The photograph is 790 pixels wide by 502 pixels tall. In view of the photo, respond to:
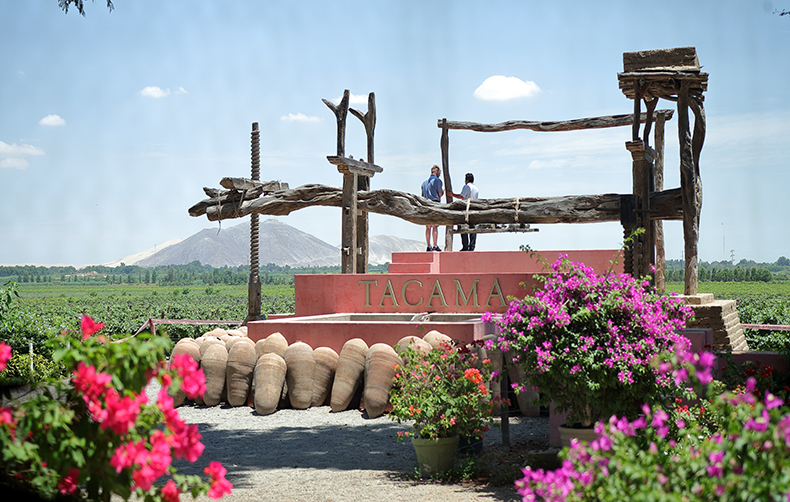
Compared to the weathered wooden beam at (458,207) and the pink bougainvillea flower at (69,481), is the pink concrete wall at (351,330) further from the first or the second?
the pink bougainvillea flower at (69,481)

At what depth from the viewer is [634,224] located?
38.2 ft

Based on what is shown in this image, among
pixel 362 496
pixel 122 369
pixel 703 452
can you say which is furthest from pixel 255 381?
pixel 703 452

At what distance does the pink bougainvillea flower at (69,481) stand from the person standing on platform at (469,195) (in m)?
11.9

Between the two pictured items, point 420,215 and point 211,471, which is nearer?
point 211,471

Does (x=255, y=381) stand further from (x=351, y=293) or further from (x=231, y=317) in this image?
(x=231, y=317)

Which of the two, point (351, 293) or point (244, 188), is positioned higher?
point (244, 188)

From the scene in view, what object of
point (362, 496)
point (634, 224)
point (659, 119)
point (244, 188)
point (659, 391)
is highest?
point (659, 119)

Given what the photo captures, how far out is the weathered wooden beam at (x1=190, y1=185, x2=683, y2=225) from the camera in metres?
11.9

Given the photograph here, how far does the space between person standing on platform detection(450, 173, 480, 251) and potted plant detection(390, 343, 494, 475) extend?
7.82m

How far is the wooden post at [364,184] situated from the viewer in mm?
14031

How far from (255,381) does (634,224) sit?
6289 millimetres

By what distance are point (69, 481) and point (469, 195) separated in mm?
12582

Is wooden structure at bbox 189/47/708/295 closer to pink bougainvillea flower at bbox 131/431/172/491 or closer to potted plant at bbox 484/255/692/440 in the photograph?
potted plant at bbox 484/255/692/440

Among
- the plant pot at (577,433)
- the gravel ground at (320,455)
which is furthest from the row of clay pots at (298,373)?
the plant pot at (577,433)
